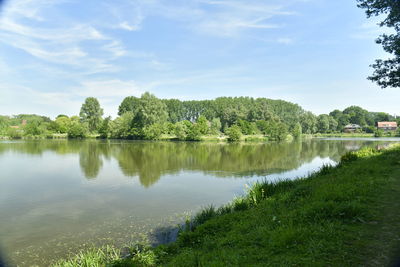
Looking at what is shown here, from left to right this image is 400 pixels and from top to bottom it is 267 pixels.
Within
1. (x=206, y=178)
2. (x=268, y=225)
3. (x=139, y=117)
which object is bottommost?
(x=206, y=178)

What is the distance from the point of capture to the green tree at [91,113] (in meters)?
86.3

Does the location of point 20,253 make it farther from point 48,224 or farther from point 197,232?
point 197,232

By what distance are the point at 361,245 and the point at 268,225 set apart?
6.37 feet

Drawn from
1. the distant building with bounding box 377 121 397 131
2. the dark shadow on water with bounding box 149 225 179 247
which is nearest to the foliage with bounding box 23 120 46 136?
the dark shadow on water with bounding box 149 225 179 247

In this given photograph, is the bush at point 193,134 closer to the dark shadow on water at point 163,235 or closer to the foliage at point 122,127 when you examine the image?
the foliage at point 122,127

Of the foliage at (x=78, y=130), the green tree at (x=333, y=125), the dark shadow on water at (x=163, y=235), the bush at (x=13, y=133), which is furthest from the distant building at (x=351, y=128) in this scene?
the bush at (x=13, y=133)

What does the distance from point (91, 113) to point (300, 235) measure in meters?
91.8

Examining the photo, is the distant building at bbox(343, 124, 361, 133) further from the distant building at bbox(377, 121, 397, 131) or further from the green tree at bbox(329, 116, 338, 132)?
the distant building at bbox(377, 121, 397, 131)

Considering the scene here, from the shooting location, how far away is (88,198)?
12805 mm

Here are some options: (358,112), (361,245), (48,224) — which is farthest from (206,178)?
(358,112)

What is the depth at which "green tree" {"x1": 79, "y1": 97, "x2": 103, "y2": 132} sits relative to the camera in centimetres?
8631

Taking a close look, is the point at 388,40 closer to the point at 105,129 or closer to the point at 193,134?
the point at 193,134

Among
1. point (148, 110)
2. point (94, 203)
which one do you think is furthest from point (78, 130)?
point (94, 203)

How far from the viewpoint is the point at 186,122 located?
266ft
